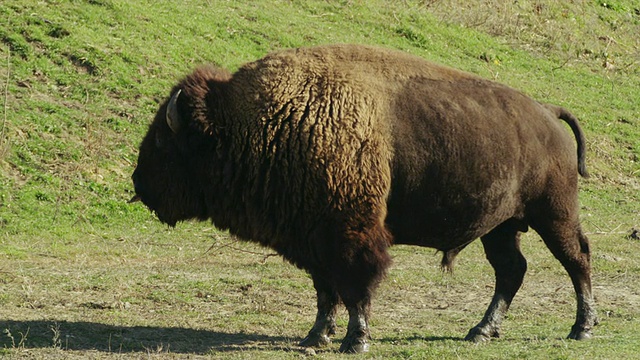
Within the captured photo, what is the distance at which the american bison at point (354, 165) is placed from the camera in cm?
782

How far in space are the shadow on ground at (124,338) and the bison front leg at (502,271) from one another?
1718 mm

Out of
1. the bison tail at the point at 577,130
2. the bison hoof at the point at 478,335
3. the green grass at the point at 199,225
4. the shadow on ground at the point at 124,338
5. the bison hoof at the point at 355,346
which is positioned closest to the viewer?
the shadow on ground at the point at 124,338

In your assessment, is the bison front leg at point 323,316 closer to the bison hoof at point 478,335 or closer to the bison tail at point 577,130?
the bison hoof at point 478,335

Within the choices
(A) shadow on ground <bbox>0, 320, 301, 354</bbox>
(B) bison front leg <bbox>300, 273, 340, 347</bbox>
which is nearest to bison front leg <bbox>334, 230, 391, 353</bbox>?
(B) bison front leg <bbox>300, 273, 340, 347</bbox>

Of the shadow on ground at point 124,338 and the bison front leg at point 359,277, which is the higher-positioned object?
the bison front leg at point 359,277

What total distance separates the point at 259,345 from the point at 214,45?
1128 centimetres

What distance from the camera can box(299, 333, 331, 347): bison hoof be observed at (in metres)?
8.21

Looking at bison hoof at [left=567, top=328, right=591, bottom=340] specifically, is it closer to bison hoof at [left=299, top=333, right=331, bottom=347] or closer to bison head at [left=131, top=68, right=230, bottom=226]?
bison hoof at [left=299, top=333, right=331, bottom=347]

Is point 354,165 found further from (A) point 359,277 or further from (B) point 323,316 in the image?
(B) point 323,316

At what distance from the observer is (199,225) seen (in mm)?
13695

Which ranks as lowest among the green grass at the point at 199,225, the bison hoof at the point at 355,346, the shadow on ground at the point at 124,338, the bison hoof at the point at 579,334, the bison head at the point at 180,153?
the green grass at the point at 199,225

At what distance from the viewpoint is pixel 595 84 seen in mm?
24125

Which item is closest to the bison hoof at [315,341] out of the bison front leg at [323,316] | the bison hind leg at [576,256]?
the bison front leg at [323,316]

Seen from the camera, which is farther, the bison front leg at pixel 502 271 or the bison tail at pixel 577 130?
the bison tail at pixel 577 130
